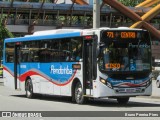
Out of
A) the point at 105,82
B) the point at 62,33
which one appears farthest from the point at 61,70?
the point at 105,82

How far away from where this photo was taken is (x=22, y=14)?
283 ft

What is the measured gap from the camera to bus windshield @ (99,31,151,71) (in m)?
20.1

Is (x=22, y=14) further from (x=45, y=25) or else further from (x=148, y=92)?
(x=148, y=92)

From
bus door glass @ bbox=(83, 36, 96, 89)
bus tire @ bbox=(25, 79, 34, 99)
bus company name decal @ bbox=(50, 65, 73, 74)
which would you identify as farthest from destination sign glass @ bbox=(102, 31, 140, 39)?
bus tire @ bbox=(25, 79, 34, 99)

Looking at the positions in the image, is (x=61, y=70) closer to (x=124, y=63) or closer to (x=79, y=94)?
(x=79, y=94)

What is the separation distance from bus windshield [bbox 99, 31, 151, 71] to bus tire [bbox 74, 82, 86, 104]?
5.56ft

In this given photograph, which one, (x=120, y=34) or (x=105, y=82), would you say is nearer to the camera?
(x=105, y=82)

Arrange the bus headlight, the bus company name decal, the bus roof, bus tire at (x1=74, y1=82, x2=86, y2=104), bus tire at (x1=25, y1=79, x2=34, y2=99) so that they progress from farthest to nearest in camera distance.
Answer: bus tire at (x1=25, y1=79, x2=34, y2=99) < the bus company name decal < bus tire at (x1=74, y1=82, x2=86, y2=104) < the bus roof < the bus headlight

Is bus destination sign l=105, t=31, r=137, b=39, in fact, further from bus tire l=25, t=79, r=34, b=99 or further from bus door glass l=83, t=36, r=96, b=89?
bus tire l=25, t=79, r=34, b=99

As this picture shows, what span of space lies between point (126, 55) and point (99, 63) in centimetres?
116

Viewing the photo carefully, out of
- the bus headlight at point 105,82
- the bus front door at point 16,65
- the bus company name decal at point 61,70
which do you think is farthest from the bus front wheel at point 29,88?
the bus headlight at point 105,82

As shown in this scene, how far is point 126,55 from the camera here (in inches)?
800

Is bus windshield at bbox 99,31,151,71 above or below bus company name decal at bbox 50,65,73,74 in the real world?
above

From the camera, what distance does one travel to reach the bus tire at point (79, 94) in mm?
21122
